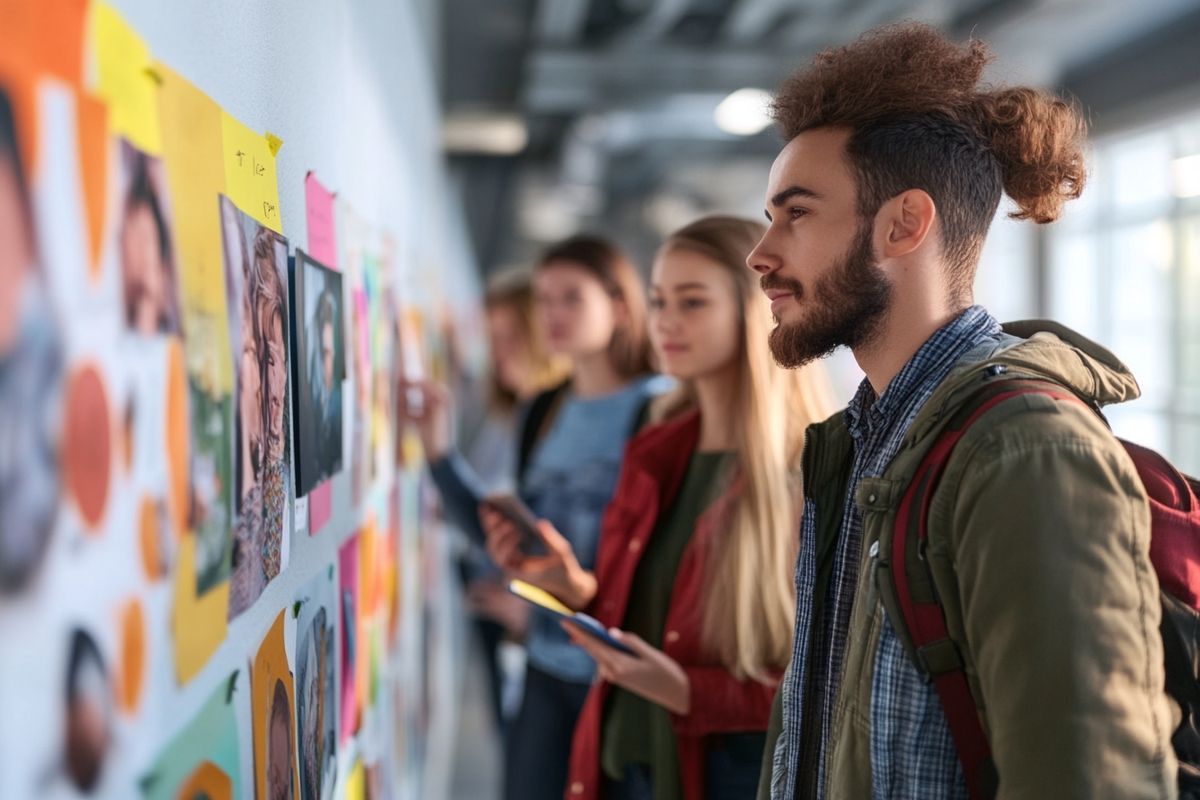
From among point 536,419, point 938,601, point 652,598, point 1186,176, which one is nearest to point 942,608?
point 938,601

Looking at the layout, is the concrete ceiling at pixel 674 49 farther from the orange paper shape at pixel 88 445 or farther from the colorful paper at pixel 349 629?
the orange paper shape at pixel 88 445

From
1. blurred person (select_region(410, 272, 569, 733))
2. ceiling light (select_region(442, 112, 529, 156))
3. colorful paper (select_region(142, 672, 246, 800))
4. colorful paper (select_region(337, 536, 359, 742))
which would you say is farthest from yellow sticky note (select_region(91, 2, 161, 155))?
ceiling light (select_region(442, 112, 529, 156))

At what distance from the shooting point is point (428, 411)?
8.77ft

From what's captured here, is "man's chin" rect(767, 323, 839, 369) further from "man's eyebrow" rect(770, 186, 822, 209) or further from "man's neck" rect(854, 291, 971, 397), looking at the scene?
"man's eyebrow" rect(770, 186, 822, 209)

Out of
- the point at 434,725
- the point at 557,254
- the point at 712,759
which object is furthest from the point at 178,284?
the point at 434,725

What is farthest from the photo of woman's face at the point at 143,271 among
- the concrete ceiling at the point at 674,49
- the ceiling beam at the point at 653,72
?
the ceiling beam at the point at 653,72

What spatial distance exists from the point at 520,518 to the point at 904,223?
4.28 feet

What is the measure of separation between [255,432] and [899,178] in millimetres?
785

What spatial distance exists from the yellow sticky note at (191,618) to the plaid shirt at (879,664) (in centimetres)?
66

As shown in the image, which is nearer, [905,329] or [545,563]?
[905,329]

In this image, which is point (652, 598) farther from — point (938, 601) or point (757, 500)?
point (938, 601)

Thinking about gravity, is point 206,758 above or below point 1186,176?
below

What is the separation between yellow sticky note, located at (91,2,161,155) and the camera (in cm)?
63

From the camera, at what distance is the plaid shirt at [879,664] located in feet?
3.45
